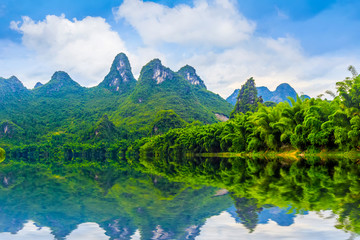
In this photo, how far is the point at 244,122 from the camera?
127ft

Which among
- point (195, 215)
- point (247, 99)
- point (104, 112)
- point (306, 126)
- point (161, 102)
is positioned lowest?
point (195, 215)

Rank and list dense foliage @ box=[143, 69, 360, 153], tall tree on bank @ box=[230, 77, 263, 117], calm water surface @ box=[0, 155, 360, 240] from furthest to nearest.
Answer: tall tree on bank @ box=[230, 77, 263, 117] < dense foliage @ box=[143, 69, 360, 153] < calm water surface @ box=[0, 155, 360, 240]

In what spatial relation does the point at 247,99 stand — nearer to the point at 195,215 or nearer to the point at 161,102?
the point at 161,102

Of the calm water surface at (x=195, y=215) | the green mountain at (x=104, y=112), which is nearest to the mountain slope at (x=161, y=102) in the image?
the green mountain at (x=104, y=112)

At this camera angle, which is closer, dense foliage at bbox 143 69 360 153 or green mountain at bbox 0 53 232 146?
dense foliage at bbox 143 69 360 153

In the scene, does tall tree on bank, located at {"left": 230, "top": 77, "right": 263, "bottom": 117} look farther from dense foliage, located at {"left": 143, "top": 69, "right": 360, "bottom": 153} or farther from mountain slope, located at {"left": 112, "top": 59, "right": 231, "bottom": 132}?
dense foliage, located at {"left": 143, "top": 69, "right": 360, "bottom": 153}

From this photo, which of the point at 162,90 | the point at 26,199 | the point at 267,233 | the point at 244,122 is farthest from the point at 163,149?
the point at 162,90

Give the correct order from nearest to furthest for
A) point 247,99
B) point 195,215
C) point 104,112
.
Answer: point 195,215 < point 247,99 < point 104,112

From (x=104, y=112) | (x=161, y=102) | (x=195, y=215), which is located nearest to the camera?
(x=195, y=215)

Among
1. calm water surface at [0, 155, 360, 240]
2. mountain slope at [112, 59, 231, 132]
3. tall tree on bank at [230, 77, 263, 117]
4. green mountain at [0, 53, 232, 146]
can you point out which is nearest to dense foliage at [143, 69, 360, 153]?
calm water surface at [0, 155, 360, 240]

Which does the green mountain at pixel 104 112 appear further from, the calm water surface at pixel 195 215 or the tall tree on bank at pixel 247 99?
the calm water surface at pixel 195 215

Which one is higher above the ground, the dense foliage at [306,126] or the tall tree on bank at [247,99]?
the tall tree on bank at [247,99]

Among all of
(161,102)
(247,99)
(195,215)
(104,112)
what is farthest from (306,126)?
(104,112)

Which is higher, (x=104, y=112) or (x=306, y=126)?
(x=104, y=112)
